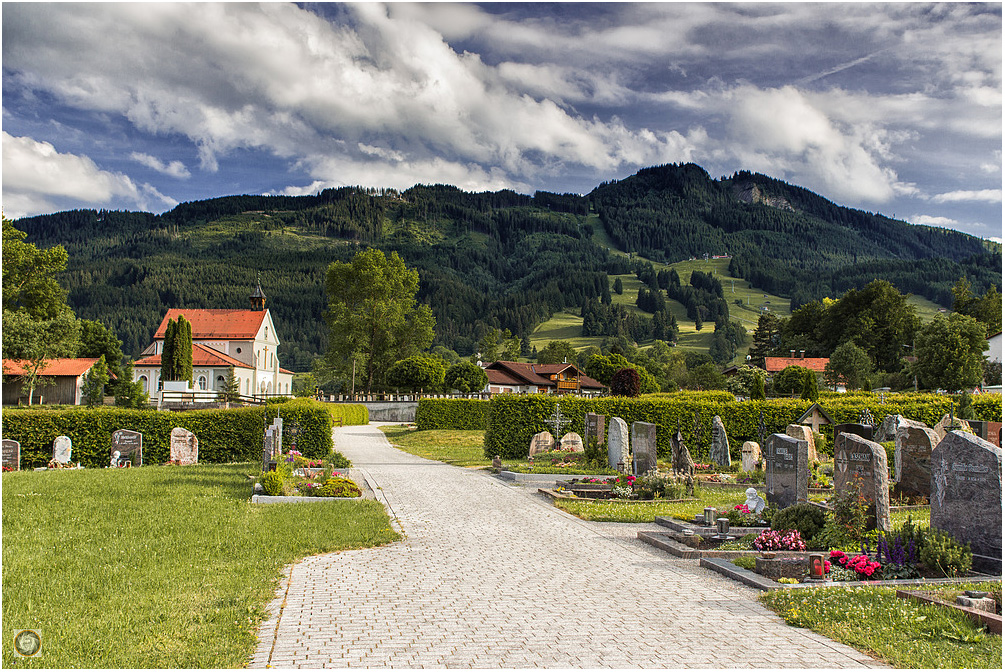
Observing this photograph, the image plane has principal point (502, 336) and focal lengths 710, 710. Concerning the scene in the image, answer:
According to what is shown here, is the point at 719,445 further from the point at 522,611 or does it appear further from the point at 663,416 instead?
the point at 522,611

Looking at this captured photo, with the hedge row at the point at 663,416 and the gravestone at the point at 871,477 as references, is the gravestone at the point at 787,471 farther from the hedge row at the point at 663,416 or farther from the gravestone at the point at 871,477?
the hedge row at the point at 663,416

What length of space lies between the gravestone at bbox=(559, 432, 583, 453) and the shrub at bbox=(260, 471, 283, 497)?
1350cm

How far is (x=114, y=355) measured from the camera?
81.6 meters

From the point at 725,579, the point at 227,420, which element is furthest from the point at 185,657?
the point at 227,420

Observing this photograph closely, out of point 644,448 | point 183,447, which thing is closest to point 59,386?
point 183,447

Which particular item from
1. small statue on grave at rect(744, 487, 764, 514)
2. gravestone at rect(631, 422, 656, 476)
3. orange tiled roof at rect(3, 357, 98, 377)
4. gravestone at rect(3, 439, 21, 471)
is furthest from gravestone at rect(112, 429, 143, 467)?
orange tiled roof at rect(3, 357, 98, 377)

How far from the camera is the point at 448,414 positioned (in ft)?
165

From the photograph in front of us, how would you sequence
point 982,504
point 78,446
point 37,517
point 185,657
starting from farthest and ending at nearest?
point 78,446 → point 37,517 → point 982,504 → point 185,657

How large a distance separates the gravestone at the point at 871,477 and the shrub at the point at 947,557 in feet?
6.66

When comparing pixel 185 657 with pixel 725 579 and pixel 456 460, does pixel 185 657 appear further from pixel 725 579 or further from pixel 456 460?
pixel 456 460

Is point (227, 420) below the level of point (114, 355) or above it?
below

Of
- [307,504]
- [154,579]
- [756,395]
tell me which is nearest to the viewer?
[154,579]

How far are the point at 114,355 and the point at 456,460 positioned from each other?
67174mm

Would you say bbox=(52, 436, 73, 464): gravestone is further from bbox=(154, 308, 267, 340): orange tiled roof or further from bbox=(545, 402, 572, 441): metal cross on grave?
bbox=(154, 308, 267, 340): orange tiled roof
